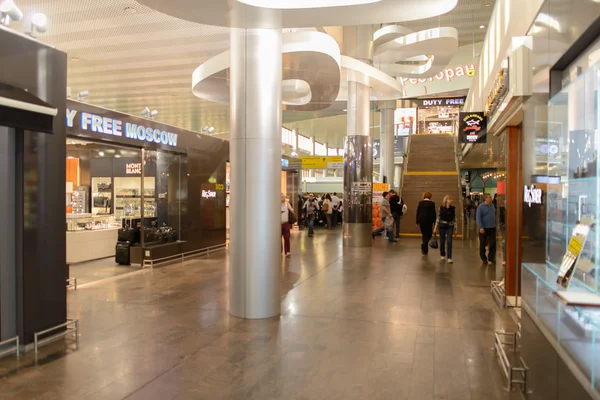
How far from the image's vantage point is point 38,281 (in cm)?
477

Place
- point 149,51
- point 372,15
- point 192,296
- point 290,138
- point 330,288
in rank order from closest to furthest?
1. point 372,15
2. point 192,296
3. point 330,288
4. point 149,51
5. point 290,138

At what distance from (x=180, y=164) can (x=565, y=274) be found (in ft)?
31.2

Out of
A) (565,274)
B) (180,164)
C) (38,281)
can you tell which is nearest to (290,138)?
(180,164)

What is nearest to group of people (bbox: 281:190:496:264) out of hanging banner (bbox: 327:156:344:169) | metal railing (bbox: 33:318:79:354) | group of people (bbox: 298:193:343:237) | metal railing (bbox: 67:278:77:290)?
metal railing (bbox: 67:278:77:290)

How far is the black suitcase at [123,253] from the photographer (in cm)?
999

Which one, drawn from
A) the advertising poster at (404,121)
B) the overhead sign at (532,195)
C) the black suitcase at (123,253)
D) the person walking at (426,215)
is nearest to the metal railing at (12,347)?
the overhead sign at (532,195)

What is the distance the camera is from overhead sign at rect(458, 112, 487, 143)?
10.2 meters

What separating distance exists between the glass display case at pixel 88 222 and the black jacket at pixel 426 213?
288 inches


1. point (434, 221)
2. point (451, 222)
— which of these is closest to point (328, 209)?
point (434, 221)

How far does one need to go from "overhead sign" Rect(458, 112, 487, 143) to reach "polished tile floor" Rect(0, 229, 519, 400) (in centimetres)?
368

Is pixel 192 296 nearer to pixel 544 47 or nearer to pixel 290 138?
pixel 544 47

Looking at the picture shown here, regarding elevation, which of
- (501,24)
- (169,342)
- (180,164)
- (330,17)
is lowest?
(169,342)

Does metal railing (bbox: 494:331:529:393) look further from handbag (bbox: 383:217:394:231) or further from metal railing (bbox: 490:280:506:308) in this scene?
handbag (bbox: 383:217:394:231)

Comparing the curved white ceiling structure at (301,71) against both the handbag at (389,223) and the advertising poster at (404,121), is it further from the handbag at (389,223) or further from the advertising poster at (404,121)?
the advertising poster at (404,121)
